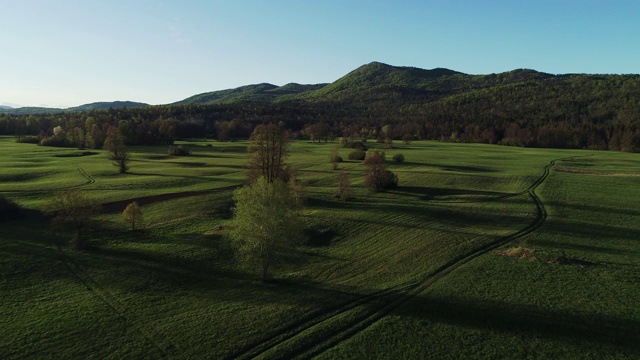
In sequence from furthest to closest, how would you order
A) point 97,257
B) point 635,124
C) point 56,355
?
point 635,124
point 97,257
point 56,355

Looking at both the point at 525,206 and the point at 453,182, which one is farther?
the point at 453,182

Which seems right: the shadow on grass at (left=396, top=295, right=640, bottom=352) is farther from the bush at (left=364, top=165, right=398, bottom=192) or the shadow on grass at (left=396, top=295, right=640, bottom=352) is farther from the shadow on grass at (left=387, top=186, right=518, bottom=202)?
the bush at (left=364, top=165, right=398, bottom=192)

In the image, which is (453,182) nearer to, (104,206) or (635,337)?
(635,337)

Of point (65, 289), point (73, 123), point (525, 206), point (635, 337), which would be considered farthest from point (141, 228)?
point (73, 123)

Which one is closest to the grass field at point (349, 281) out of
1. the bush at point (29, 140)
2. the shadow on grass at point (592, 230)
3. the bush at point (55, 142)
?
the shadow on grass at point (592, 230)

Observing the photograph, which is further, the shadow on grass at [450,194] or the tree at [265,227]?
the shadow on grass at [450,194]

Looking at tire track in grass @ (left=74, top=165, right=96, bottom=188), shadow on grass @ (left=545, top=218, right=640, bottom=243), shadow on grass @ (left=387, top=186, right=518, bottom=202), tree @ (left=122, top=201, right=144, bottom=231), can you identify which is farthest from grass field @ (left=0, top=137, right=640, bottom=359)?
tire track in grass @ (left=74, top=165, right=96, bottom=188)

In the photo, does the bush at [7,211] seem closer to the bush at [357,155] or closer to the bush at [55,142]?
the bush at [357,155]
